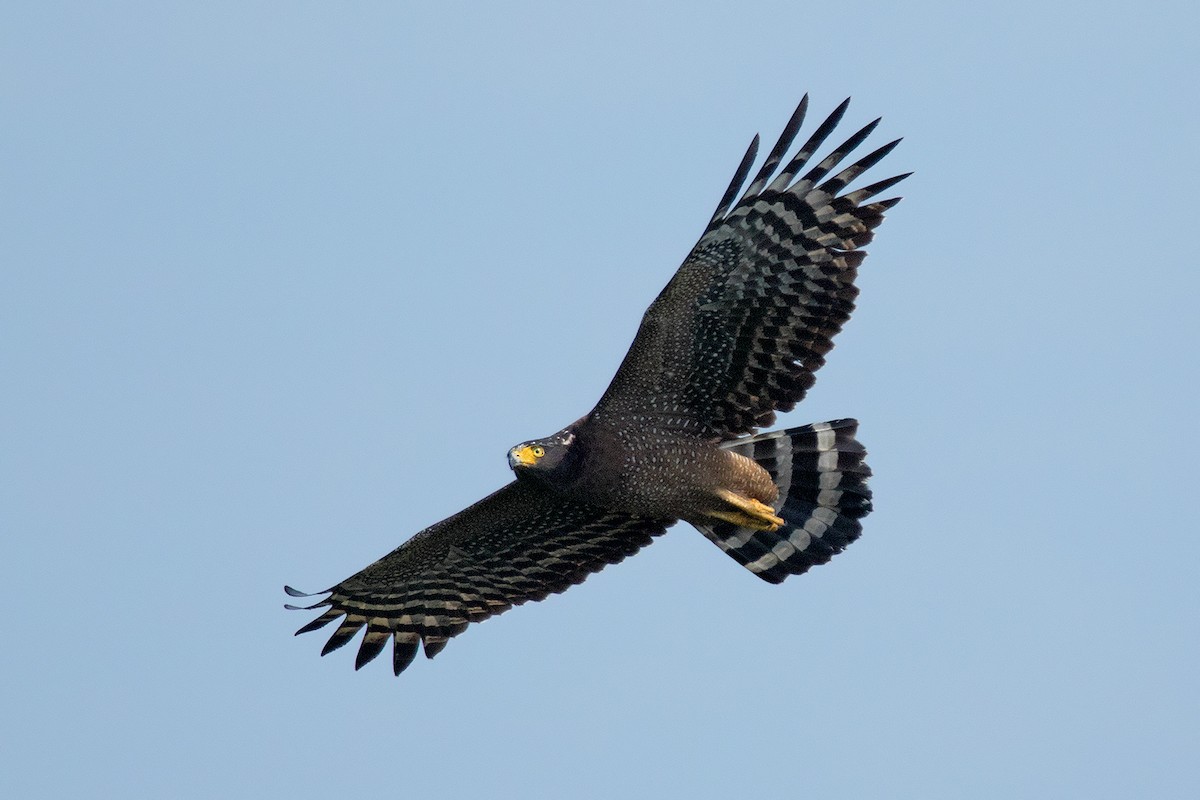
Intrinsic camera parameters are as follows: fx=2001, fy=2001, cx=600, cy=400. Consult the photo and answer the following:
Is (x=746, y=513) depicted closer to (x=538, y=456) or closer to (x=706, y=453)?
(x=706, y=453)

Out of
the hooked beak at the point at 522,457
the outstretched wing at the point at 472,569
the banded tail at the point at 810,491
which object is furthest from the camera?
the outstretched wing at the point at 472,569

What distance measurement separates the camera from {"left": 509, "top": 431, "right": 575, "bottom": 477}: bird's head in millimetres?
14086

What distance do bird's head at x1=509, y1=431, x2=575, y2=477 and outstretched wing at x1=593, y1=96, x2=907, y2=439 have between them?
0.47 m

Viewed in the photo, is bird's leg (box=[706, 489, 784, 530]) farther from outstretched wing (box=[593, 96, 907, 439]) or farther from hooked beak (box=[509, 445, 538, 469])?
hooked beak (box=[509, 445, 538, 469])

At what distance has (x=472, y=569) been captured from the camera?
1545 cm

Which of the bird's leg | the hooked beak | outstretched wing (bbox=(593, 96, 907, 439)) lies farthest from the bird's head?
the bird's leg

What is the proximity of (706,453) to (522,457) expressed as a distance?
1.41 m

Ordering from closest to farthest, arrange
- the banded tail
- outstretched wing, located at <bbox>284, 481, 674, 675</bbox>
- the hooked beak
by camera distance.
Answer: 1. the hooked beak
2. the banded tail
3. outstretched wing, located at <bbox>284, 481, 674, 675</bbox>

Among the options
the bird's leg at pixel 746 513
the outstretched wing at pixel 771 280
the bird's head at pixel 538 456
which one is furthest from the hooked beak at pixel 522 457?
the bird's leg at pixel 746 513

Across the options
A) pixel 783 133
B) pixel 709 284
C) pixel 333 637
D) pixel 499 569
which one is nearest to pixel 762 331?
pixel 709 284

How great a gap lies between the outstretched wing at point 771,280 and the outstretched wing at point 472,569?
1157 mm

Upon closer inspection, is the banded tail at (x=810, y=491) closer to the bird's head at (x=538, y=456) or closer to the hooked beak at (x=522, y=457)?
the bird's head at (x=538, y=456)

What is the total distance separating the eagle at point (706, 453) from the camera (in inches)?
558

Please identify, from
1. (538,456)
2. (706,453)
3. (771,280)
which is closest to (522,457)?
(538,456)
